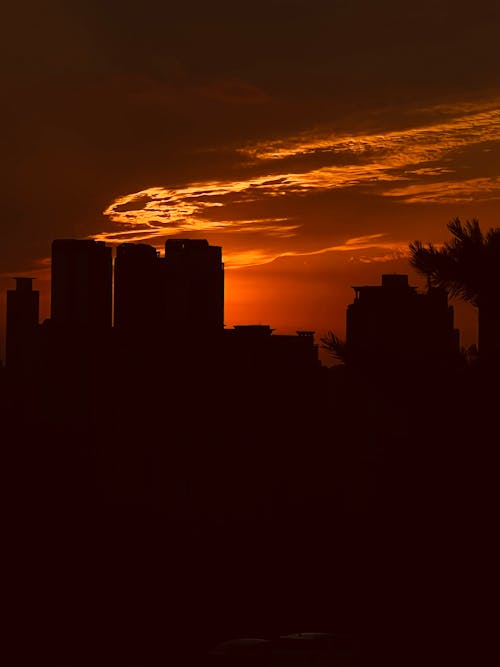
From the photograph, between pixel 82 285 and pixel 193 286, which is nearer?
pixel 82 285

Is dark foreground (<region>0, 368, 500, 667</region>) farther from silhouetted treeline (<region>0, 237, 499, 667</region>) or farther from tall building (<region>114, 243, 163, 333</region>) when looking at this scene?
tall building (<region>114, 243, 163, 333</region>)

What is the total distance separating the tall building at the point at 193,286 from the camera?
126713 millimetres

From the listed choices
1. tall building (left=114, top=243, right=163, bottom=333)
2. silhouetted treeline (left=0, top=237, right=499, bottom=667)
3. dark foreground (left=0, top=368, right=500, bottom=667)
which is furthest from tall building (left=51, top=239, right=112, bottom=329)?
Answer: dark foreground (left=0, top=368, right=500, bottom=667)

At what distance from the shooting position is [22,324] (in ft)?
446

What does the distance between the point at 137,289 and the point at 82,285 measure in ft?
21.1

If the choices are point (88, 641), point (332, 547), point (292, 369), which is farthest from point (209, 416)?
point (88, 641)

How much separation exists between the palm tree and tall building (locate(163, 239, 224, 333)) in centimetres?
10812

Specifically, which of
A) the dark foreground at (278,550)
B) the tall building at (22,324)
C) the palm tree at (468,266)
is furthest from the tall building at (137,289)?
the palm tree at (468,266)

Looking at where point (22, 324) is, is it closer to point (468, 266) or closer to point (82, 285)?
point (82, 285)

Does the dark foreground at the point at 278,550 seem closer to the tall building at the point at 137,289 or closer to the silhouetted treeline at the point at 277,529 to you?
the silhouetted treeline at the point at 277,529

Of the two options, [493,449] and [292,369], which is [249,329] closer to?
[292,369]

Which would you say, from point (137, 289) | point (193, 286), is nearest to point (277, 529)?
point (137, 289)

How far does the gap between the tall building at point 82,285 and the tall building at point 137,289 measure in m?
1.49

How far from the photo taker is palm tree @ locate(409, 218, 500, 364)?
562 inches
